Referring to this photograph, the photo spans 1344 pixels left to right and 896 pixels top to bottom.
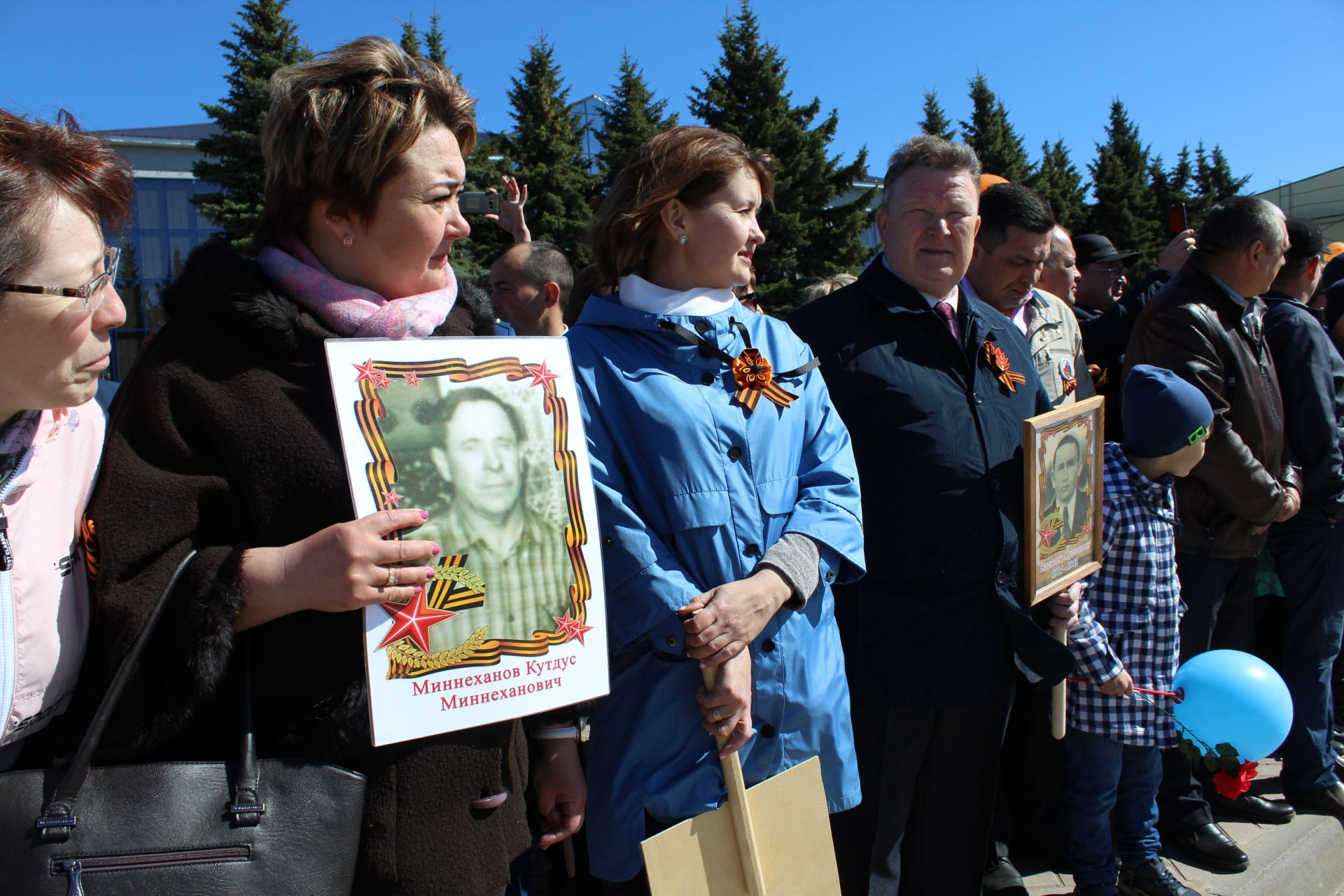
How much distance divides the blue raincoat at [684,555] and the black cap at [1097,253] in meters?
5.76

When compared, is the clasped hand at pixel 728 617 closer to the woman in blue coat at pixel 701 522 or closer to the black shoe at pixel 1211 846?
the woman in blue coat at pixel 701 522

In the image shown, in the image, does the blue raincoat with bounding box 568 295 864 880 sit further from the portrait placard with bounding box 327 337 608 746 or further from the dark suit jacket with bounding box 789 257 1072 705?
the dark suit jacket with bounding box 789 257 1072 705

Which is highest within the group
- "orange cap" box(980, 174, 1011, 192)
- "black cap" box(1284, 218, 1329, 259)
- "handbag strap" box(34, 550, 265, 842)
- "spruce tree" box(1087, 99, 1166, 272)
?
"spruce tree" box(1087, 99, 1166, 272)

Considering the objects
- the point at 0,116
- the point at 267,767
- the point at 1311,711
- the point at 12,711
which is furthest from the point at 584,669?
the point at 1311,711

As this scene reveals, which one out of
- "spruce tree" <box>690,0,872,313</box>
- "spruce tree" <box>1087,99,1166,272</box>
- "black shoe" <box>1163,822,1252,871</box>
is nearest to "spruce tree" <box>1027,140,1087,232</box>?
"spruce tree" <box>1087,99,1166,272</box>

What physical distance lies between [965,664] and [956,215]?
132 cm

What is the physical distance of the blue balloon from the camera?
10.1ft

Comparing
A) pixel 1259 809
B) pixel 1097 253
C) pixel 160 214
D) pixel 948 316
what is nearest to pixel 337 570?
pixel 948 316

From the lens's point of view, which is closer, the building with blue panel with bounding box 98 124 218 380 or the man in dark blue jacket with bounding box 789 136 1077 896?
the man in dark blue jacket with bounding box 789 136 1077 896

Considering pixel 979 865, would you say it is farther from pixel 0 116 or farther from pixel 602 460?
pixel 0 116

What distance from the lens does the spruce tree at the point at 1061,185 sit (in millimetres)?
34438

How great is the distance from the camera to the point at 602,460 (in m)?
2.04

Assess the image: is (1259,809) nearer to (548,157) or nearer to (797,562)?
(797,562)

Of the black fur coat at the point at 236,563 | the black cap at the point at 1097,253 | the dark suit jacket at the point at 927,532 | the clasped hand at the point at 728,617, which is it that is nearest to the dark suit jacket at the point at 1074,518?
the dark suit jacket at the point at 927,532
